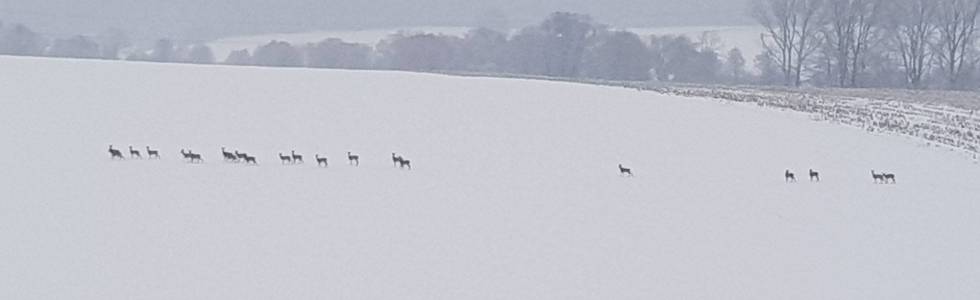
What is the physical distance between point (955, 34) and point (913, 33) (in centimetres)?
296

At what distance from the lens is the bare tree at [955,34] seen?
83750 mm

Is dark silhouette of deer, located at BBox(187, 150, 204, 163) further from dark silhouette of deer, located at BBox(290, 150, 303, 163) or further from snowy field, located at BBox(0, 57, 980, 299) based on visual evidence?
dark silhouette of deer, located at BBox(290, 150, 303, 163)

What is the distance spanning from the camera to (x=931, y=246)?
650 inches

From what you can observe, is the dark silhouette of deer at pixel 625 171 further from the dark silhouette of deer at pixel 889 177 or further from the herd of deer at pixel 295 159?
the dark silhouette of deer at pixel 889 177

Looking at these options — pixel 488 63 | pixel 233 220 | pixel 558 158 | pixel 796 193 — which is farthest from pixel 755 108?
pixel 488 63

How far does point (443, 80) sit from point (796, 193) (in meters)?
25.9

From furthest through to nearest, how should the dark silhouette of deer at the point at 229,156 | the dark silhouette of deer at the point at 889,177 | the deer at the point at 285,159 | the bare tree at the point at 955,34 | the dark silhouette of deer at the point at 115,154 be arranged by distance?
the bare tree at the point at 955,34
the dark silhouette of deer at the point at 889,177
the deer at the point at 285,159
the dark silhouette of deer at the point at 229,156
the dark silhouette of deer at the point at 115,154

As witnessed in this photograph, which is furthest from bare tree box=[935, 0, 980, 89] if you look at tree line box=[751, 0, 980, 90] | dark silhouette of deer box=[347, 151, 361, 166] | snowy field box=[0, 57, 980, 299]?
dark silhouette of deer box=[347, 151, 361, 166]

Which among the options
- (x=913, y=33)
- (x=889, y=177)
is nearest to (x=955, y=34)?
(x=913, y=33)

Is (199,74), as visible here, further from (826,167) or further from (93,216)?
(93,216)

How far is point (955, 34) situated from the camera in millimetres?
84500

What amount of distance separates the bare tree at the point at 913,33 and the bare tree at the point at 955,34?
0.73 metres

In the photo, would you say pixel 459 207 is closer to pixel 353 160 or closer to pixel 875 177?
pixel 353 160

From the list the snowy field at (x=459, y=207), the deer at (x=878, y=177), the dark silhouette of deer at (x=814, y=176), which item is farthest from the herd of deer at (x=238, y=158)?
the deer at (x=878, y=177)
